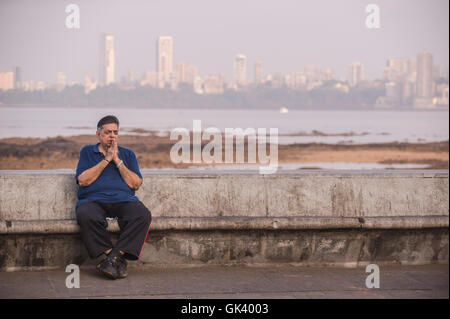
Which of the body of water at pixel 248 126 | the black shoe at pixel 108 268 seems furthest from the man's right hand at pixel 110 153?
the body of water at pixel 248 126

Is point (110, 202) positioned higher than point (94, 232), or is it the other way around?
point (110, 202)

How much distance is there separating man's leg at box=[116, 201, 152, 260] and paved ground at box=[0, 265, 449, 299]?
0.23m

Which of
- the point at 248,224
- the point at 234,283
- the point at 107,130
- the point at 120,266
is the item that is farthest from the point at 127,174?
the point at 234,283

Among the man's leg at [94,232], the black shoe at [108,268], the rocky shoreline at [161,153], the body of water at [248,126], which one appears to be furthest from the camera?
the body of water at [248,126]

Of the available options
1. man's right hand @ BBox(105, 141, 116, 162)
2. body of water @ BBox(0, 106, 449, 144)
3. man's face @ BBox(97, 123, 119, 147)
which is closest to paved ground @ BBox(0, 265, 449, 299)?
man's right hand @ BBox(105, 141, 116, 162)

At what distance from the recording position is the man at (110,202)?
18.6 ft

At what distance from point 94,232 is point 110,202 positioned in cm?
35

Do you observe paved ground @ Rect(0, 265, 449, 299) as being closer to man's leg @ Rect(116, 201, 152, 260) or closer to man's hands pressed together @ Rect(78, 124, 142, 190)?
man's leg @ Rect(116, 201, 152, 260)

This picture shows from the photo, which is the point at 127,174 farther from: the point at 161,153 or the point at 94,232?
the point at 161,153

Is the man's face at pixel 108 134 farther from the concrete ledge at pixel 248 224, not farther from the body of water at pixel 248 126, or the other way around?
the body of water at pixel 248 126

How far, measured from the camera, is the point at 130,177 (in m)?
5.96

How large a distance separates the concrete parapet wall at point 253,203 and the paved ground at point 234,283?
0.29 meters

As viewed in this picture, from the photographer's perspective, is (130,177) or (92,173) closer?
(92,173)
